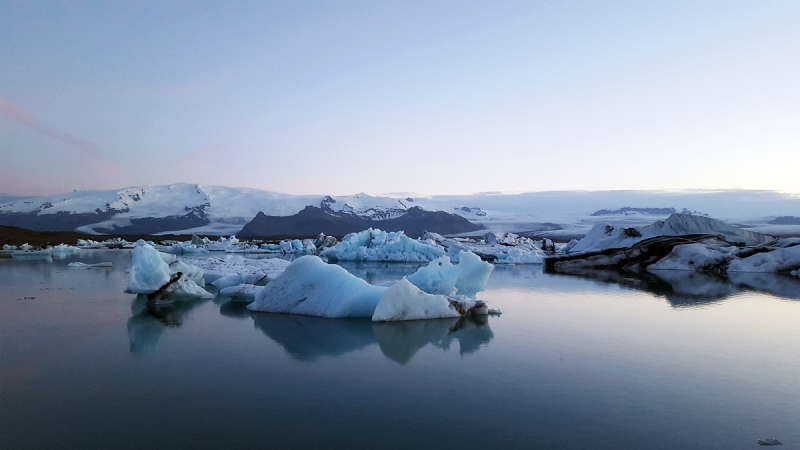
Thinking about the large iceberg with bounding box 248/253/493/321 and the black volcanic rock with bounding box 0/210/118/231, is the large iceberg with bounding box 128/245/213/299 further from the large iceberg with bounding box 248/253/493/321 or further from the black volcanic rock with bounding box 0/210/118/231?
the black volcanic rock with bounding box 0/210/118/231

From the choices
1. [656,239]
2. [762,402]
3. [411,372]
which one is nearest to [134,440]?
[411,372]

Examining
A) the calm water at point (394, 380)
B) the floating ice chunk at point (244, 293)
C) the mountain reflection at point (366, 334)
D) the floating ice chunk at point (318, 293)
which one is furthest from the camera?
the floating ice chunk at point (244, 293)

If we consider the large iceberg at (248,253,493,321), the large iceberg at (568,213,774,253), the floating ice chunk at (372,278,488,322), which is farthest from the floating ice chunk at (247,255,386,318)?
the large iceberg at (568,213,774,253)

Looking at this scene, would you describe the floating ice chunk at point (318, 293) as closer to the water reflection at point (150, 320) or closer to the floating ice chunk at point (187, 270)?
the water reflection at point (150, 320)

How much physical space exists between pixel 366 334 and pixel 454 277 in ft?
8.04

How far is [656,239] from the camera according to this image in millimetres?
16547

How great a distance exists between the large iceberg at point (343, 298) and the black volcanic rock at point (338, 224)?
60.6 meters

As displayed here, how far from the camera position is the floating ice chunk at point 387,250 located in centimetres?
1861

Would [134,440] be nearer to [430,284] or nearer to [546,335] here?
[546,335]

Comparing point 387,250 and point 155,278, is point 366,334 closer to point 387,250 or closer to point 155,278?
point 155,278

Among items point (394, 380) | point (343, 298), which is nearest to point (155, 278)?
point (343, 298)

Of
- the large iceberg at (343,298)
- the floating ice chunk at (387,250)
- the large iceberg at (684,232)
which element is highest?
the large iceberg at (343,298)

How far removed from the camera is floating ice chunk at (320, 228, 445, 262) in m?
18.6

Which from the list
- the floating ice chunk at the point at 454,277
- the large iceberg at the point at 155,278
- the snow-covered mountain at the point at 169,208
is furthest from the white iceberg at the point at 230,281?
the snow-covered mountain at the point at 169,208
